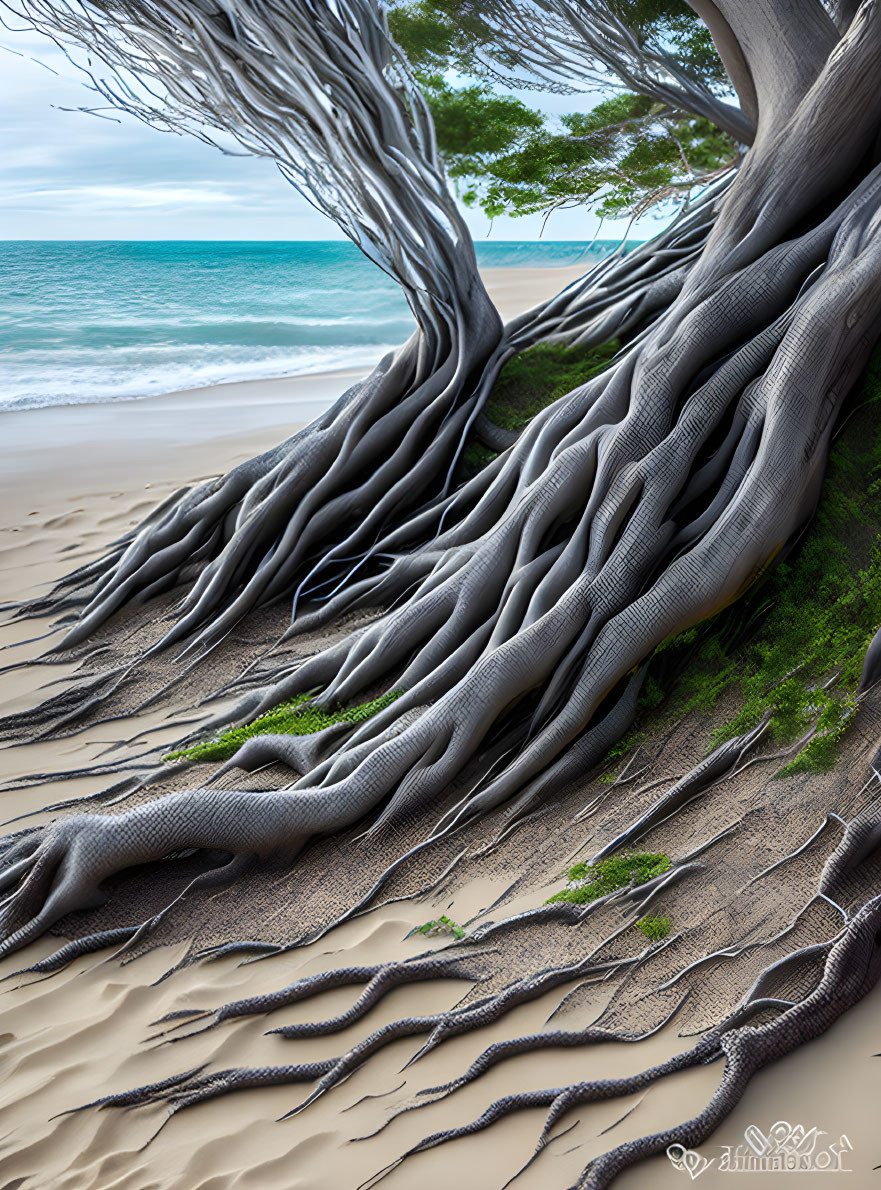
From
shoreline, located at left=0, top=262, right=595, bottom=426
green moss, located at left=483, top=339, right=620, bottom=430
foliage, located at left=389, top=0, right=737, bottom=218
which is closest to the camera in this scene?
green moss, located at left=483, top=339, right=620, bottom=430

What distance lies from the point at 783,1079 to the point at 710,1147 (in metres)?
0.15

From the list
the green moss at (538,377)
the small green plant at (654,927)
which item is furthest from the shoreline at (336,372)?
the small green plant at (654,927)

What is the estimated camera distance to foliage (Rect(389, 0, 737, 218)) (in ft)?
16.9

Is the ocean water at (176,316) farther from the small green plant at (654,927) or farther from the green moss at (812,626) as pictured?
the small green plant at (654,927)

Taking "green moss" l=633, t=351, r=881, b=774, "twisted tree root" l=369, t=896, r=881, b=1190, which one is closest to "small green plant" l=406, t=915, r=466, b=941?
Answer: "twisted tree root" l=369, t=896, r=881, b=1190

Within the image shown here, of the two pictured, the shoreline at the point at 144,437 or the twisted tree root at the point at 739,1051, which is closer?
the twisted tree root at the point at 739,1051

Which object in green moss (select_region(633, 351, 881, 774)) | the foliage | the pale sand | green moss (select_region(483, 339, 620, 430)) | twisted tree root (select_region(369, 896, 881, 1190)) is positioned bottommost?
the pale sand

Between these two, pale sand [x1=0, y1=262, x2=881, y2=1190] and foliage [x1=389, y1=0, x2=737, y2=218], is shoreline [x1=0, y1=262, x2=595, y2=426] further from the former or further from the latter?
pale sand [x1=0, y1=262, x2=881, y2=1190]

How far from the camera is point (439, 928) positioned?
69.1 inches

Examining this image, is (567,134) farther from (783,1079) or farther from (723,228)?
(783,1079)

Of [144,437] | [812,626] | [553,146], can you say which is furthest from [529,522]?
[144,437]

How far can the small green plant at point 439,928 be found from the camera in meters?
1.74

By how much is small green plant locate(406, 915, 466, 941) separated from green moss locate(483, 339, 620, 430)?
225 centimetres

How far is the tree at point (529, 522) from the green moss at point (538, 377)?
1.23ft
